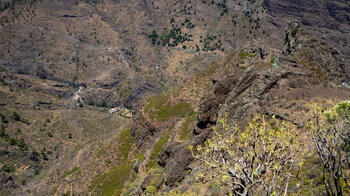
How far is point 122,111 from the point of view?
170 m

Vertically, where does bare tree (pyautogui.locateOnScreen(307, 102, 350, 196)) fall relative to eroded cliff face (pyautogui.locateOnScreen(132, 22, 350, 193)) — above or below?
above

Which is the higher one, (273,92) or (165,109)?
(273,92)

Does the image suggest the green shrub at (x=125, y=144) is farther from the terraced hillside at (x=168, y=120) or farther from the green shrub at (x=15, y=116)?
the green shrub at (x=15, y=116)

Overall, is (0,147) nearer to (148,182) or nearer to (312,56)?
(148,182)

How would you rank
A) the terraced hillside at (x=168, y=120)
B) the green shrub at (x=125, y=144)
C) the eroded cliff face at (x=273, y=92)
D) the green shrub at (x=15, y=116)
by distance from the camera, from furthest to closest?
the green shrub at (x=15, y=116)
the green shrub at (x=125, y=144)
the terraced hillside at (x=168, y=120)
the eroded cliff face at (x=273, y=92)

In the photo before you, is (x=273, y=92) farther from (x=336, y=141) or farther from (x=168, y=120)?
(x=168, y=120)

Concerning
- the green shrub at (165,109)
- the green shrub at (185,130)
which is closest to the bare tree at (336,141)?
the green shrub at (185,130)

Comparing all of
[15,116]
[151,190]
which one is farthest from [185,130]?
[15,116]

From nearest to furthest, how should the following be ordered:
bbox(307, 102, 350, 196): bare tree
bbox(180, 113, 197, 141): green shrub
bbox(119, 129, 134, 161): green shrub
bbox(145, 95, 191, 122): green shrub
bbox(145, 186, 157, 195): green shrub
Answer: bbox(307, 102, 350, 196): bare tree
bbox(145, 186, 157, 195): green shrub
bbox(180, 113, 197, 141): green shrub
bbox(145, 95, 191, 122): green shrub
bbox(119, 129, 134, 161): green shrub

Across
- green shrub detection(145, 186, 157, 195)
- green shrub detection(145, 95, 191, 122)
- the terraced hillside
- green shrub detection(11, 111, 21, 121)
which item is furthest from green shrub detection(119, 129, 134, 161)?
green shrub detection(11, 111, 21, 121)

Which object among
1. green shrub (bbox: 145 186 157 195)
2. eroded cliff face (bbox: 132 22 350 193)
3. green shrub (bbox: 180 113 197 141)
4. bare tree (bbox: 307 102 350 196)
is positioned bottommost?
green shrub (bbox: 180 113 197 141)

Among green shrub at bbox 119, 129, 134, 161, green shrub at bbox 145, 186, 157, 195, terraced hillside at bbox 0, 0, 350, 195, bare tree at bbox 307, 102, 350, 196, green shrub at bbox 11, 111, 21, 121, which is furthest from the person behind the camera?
green shrub at bbox 11, 111, 21, 121

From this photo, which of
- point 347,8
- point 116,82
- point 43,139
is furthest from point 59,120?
point 347,8

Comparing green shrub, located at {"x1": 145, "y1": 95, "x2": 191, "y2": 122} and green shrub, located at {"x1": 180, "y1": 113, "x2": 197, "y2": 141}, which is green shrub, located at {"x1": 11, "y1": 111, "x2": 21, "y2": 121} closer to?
green shrub, located at {"x1": 145, "y1": 95, "x2": 191, "y2": 122}
